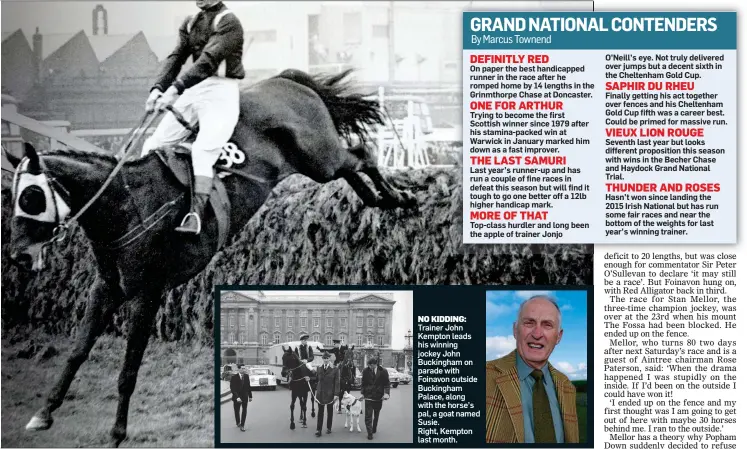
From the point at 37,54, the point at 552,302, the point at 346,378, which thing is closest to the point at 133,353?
the point at 346,378

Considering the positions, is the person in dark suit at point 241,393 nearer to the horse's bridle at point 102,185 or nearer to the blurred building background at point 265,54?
the horse's bridle at point 102,185

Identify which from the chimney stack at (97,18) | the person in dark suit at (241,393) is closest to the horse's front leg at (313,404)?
the person in dark suit at (241,393)

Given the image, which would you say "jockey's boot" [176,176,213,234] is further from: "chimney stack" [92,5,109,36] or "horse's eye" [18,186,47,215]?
"chimney stack" [92,5,109,36]

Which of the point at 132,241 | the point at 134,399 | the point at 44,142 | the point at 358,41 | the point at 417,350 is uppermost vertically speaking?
the point at 358,41

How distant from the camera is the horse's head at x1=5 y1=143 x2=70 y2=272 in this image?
6309mm

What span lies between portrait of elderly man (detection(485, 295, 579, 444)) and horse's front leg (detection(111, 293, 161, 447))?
252 cm

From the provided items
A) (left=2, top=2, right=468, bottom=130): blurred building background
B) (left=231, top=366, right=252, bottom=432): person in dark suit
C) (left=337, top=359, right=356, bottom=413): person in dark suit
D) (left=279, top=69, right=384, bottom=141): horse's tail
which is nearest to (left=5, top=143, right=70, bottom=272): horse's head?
(left=2, top=2, right=468, bottom=130): blurred building background

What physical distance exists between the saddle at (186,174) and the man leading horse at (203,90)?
48 mm

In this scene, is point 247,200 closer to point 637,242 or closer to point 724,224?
point 637,242

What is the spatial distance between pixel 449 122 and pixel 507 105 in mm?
436

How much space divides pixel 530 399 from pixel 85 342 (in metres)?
3.30

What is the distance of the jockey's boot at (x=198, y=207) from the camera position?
6375mm

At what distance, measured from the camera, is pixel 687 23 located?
639 cm

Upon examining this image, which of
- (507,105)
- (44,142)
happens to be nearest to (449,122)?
(507,105)
